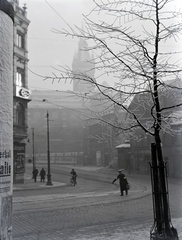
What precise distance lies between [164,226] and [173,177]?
22.6 meters

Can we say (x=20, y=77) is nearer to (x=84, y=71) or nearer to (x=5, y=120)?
(x=84, y=71)

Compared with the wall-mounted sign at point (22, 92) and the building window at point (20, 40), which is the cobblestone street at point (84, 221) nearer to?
the wall-mounted sign at point (22, 92)

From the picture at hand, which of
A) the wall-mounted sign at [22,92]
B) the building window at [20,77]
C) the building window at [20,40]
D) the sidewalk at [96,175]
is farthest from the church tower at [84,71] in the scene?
the building window at [20,40]

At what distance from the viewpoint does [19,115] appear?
23.7 meters

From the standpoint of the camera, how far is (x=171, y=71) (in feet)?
17.4

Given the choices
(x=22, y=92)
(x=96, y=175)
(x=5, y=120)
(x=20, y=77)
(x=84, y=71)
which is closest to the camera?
(x=5, y=120)

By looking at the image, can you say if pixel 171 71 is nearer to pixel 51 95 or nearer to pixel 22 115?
pixel 51 95

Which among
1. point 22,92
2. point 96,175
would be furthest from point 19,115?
point 96,175

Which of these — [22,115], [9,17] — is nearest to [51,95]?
[22,115]

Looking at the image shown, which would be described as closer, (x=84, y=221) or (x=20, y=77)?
(x=84, y=221)

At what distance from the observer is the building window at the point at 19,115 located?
A: 23234mm

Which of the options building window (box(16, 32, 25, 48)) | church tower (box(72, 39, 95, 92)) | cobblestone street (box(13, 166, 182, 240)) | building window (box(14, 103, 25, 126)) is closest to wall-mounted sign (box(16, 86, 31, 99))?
building window (box(14, 103, 25, 126))

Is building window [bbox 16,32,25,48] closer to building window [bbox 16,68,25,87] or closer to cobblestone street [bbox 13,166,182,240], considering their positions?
building window [bbox 16,68,25,87]

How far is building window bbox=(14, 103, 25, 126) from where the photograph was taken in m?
23.2
